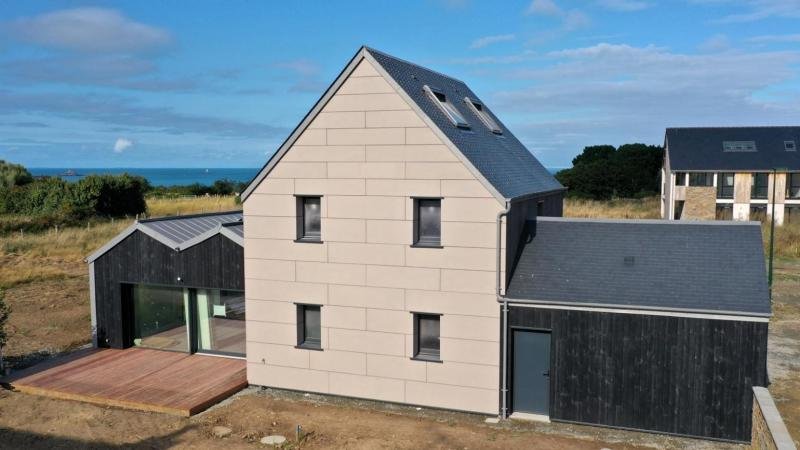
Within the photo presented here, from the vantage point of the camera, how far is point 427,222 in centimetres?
1390

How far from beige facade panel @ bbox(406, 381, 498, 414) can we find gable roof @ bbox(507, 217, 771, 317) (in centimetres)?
230

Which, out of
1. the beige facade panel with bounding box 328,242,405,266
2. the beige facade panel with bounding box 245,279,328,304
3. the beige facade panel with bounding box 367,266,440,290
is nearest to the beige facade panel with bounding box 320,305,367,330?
the beige facade panel with bounding box 245,279,328,304

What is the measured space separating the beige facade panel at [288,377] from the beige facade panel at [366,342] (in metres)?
0.89

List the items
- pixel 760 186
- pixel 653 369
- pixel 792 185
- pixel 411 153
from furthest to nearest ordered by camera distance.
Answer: pixel 760 186, pixel 792 185, pixel 411 153, pixel 653 369

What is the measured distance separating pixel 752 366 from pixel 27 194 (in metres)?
52.3

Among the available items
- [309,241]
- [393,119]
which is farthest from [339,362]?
[393,119]

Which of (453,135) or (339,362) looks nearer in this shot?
(453,135)

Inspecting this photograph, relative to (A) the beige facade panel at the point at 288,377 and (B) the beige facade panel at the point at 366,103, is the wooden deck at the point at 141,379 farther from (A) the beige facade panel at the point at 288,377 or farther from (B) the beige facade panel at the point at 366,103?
(B) the beige facade panel at the point at 366,103

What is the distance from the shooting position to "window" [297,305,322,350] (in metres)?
14.9

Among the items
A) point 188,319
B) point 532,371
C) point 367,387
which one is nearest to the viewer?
point 532,371

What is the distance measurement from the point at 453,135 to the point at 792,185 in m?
45.6

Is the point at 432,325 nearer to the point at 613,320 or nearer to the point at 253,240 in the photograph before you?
the point at 613,320

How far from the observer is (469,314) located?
43.9 feet

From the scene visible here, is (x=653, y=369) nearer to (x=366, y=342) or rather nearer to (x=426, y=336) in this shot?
(x=426, y=336)
